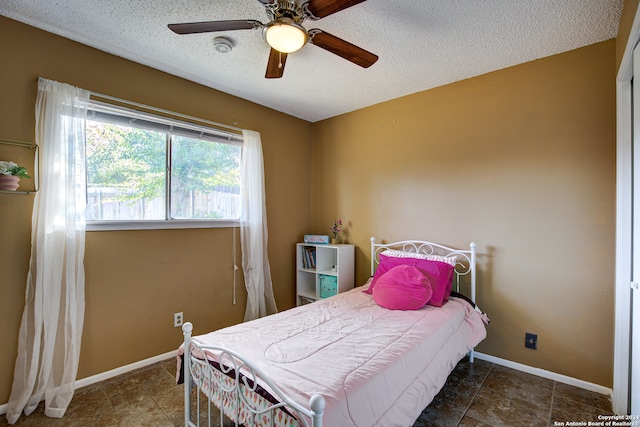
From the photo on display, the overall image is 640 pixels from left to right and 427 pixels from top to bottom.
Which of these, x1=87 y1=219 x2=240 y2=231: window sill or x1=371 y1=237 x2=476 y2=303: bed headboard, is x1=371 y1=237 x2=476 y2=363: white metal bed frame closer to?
x1=371 y1=237 x2=476 y2=303: bed headboard

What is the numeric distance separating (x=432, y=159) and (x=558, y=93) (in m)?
1.04

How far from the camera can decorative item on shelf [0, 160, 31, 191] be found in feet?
5.88

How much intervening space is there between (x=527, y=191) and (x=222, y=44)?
102 inches

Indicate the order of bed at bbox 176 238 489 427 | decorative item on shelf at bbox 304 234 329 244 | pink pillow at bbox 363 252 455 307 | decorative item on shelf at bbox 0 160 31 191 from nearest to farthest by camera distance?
1. bed at bbox 176 238 489 427
2. decorative item on shelf at bbox 0 160 31 191
3. pink pillow at bbox 363 252 455 307
4. decorative item on shelf at bbox 304 234 329 244

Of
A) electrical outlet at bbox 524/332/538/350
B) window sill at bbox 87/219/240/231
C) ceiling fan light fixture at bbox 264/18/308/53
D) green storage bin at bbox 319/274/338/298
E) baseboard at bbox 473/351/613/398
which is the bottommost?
baseboard at bbox 473/351/613/398

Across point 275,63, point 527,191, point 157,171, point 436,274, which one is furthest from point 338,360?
point 157,171

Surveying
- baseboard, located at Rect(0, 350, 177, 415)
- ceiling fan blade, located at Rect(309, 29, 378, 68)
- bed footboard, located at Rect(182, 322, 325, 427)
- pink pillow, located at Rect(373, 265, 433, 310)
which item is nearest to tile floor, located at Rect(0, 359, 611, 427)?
baseboard, located at Rect(0, 350, 177, 415)

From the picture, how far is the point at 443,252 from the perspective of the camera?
2.84 m

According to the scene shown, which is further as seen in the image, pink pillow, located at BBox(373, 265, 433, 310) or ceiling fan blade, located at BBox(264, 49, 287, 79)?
pink pillow, located at BBox(373, 265, 433, 310)

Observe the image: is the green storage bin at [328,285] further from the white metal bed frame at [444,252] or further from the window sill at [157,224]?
the window sill at [157,224]

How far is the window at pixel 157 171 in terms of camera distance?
230cm

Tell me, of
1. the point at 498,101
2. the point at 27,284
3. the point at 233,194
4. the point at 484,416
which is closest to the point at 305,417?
the point at 484,416

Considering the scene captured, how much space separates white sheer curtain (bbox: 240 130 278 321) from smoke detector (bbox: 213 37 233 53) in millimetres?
931

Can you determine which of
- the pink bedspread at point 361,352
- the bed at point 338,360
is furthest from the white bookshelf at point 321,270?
the pink bedspread at point 361,352
